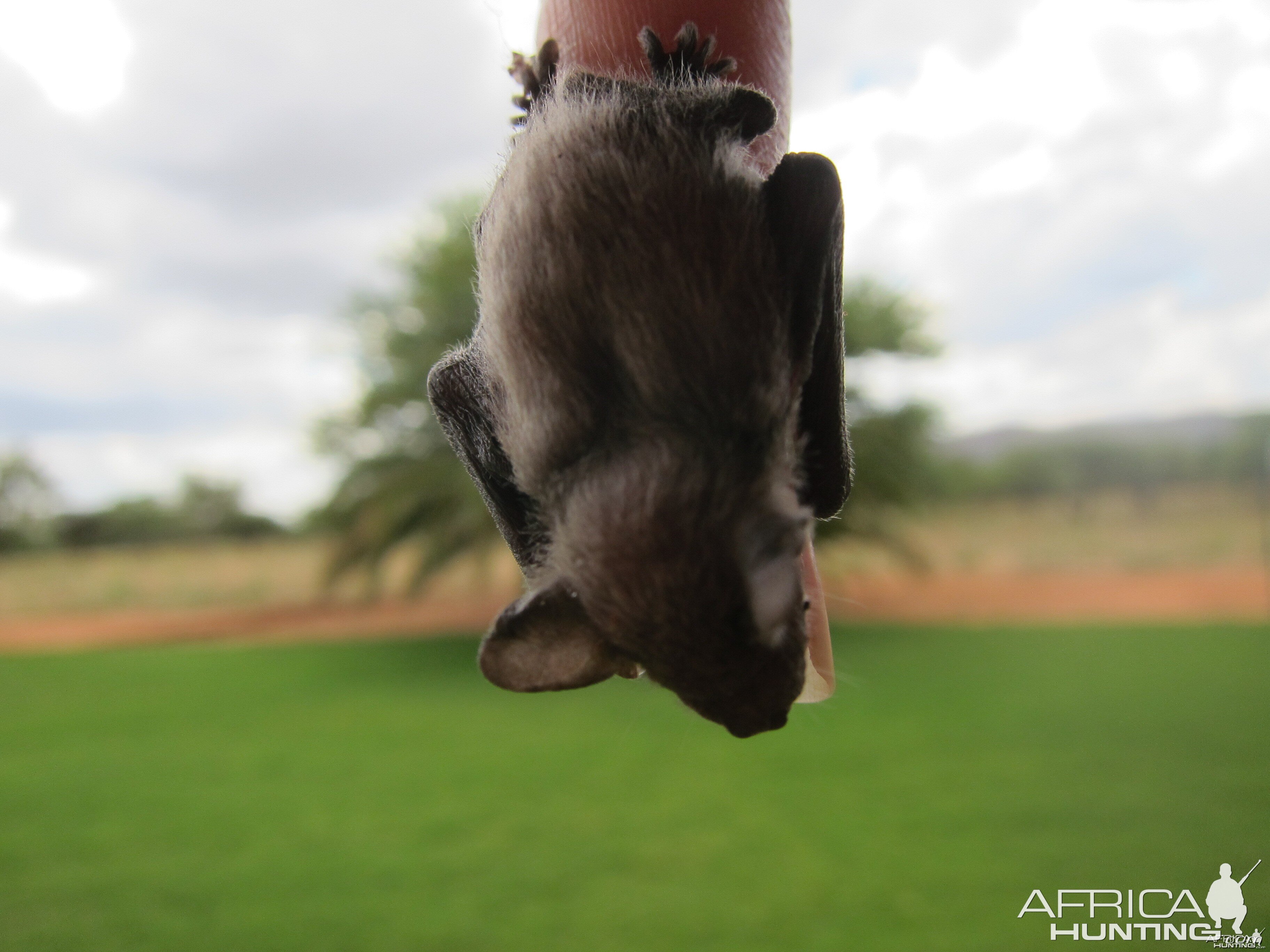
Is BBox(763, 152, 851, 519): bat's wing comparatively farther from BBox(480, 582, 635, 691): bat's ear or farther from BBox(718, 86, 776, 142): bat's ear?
BBox(480, 582, 635, 691): bat's ear

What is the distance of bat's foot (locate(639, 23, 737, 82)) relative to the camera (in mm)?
2160

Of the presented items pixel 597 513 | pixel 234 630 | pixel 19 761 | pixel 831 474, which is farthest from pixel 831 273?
pixel 234 630

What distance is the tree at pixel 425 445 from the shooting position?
1955 centimetres

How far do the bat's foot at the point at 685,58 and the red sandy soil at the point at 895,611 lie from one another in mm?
32938

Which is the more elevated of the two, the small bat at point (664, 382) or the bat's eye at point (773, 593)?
the small bat at point (664, 382)

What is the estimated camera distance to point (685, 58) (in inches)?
86.1

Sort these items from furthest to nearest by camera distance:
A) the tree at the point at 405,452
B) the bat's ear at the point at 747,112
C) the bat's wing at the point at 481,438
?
1. the tree at the point at 405,452
2. the bat's wing at the point at 481,438
3. the bat's ear at the point at 747,112

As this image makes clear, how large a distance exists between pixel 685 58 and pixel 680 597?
4.41 feet

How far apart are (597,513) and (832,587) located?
2819cm

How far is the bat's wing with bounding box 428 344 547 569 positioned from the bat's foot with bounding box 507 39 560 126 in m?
0.64

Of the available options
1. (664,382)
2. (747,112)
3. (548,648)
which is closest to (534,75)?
(747,112)

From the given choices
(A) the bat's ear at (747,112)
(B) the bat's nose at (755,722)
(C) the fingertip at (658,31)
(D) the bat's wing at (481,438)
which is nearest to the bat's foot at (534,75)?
(C) the fingertip at (658,31)

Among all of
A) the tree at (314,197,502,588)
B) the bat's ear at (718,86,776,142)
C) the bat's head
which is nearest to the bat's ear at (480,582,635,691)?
the bat's head

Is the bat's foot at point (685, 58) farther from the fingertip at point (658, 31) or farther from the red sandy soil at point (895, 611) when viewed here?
the red sandy soil at point (895, 611)
